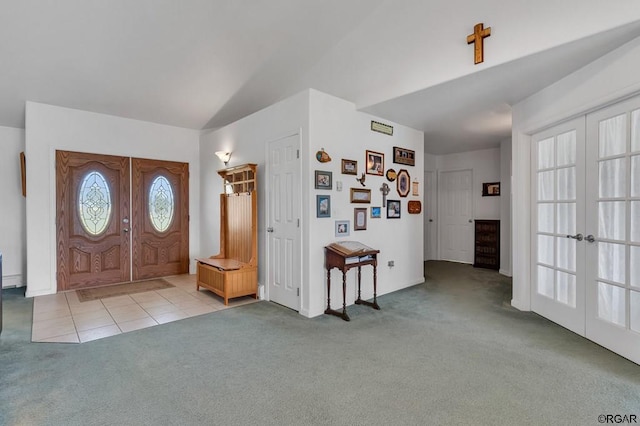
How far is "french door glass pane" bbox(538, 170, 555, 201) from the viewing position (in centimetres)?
356

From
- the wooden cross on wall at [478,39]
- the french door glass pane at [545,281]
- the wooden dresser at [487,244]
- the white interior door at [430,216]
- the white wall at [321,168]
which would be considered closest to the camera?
the wooden cross on wall at [478,39]

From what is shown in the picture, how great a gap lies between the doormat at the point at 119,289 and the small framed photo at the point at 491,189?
637cm

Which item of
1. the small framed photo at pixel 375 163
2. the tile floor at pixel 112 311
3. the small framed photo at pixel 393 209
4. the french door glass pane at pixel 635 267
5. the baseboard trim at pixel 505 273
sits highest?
the small framed photo at pixel 375 163

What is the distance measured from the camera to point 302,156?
3.75 meters

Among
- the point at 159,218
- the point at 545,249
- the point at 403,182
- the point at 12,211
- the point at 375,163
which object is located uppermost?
the point at 375,163

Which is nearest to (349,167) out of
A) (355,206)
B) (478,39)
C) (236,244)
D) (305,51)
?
(355,206)

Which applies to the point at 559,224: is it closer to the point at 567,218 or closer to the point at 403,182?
the point at 567,218

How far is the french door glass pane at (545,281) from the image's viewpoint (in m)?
3.55

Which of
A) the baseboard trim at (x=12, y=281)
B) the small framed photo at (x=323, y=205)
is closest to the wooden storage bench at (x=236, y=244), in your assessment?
the small framed photo at (x=323, y=205)

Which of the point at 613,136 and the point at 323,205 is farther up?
the point at 613,136

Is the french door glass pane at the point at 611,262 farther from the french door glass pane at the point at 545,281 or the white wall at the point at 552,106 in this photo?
the white wall at the point at 552,106

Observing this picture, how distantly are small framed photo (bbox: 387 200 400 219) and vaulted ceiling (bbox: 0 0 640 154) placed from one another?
1.22 m

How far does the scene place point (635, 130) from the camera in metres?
2.56

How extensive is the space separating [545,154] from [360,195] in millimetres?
2170
